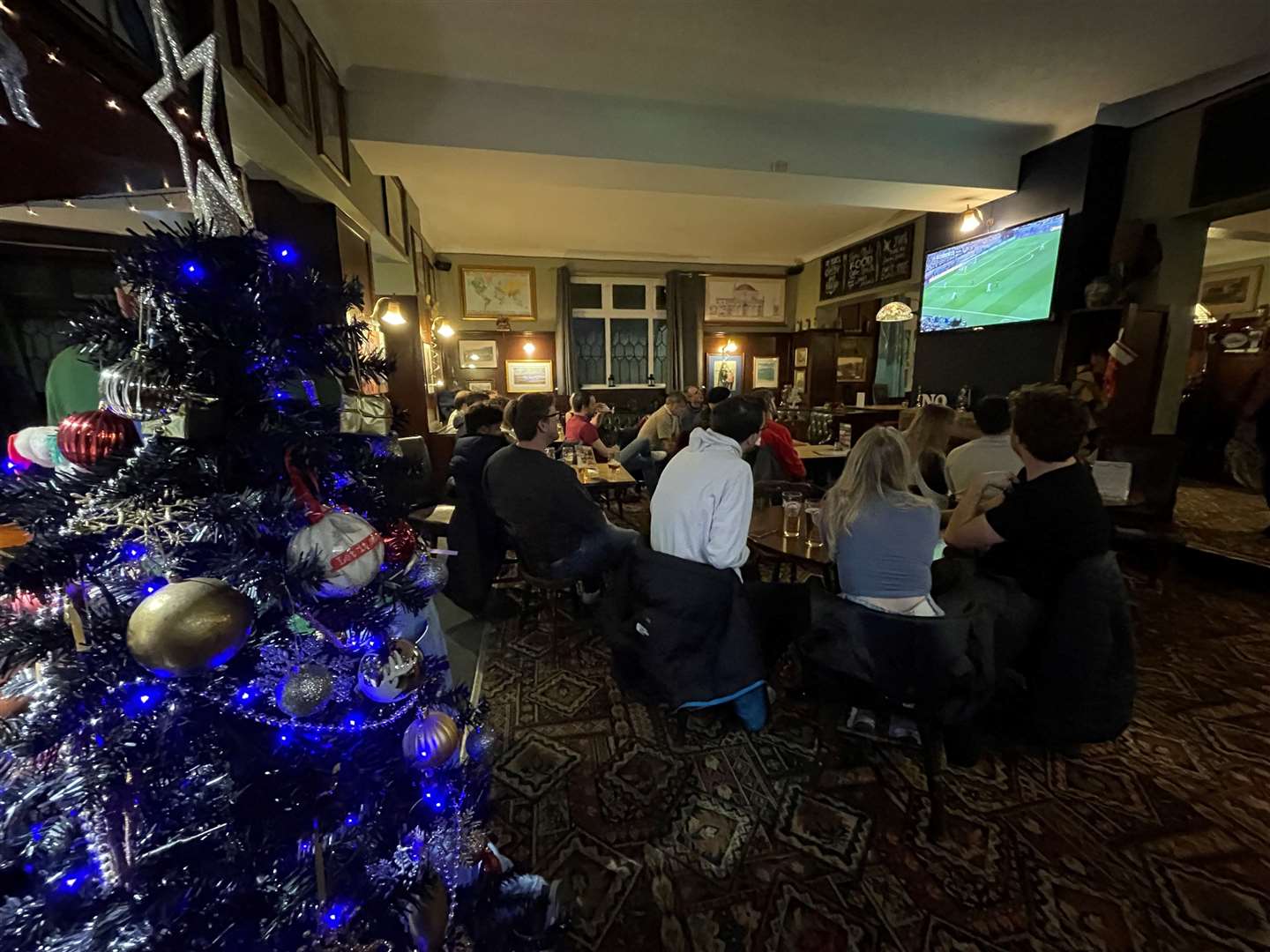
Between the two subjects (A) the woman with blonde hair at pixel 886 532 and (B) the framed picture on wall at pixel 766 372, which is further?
(B) the framed picture on wall at pixel 766 372

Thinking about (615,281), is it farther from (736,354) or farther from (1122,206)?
(1122,206)

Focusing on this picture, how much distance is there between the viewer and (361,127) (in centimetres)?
313

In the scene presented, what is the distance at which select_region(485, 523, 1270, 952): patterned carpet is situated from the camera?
1335 millimetres

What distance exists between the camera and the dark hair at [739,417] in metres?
1.83

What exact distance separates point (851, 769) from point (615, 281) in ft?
26.4

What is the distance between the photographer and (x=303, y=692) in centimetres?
73

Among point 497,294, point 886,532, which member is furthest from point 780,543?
point 497,294

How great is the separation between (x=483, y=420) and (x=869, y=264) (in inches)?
240

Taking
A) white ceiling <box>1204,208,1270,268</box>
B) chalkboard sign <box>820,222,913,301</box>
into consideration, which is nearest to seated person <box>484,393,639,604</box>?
chalkboard sign <box>820,222,913,301</box>

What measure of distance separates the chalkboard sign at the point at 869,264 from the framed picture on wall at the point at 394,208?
560cm

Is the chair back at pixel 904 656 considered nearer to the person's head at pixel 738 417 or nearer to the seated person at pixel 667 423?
the person's head at pixel 738 417

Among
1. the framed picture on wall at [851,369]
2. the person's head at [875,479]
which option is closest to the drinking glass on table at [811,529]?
the person's head at [875,479]

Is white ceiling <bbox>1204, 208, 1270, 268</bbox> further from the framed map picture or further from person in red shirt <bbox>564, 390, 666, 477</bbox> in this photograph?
the framed map picture

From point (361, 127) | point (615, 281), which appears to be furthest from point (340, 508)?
point (615, 281)
